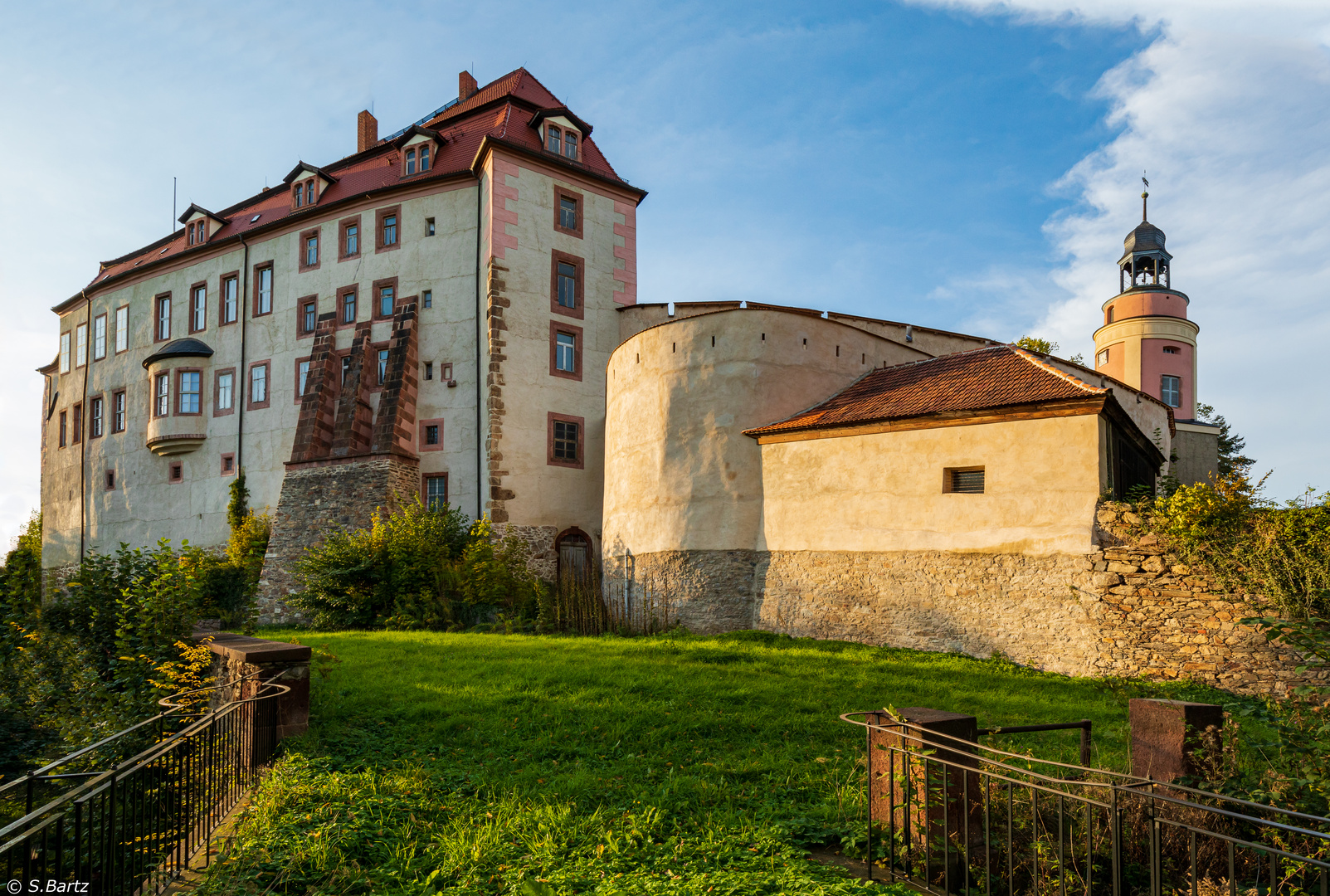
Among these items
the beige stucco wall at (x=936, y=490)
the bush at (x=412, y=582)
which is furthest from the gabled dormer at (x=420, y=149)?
the beige stucco wall at (x=936, y=490)

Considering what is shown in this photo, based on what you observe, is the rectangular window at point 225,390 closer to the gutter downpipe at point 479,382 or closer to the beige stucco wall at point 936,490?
the gutter downpipe at point 479,382

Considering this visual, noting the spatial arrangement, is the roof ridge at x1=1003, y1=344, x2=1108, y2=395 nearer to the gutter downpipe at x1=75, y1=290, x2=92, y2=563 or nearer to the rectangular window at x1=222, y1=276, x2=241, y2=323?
the rectangular window at x1=222, y1=276, x2=241, y2=323

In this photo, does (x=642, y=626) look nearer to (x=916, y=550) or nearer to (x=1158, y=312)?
(x=916, y=550)

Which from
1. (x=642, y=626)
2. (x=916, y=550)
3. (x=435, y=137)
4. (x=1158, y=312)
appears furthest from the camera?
(x=1158, y=312)

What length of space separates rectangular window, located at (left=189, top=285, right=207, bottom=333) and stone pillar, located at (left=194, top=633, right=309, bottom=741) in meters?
29.8

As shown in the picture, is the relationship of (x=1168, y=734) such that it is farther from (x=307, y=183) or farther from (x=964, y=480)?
(x=307, y=183)

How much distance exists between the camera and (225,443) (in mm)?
32125

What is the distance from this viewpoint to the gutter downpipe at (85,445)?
3800 centimetres

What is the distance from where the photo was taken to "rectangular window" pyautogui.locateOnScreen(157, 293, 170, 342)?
3569 centimetres

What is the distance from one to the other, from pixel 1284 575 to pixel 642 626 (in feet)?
38.5

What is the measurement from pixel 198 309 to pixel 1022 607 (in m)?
33.1

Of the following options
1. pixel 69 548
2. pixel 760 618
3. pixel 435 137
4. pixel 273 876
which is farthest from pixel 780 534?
pixel 69 548

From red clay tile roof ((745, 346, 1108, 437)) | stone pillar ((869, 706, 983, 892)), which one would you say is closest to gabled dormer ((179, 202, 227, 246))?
red clay tile roof ((745, 346, 1108, 437))

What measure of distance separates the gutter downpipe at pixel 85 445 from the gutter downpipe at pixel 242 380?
1200cm
